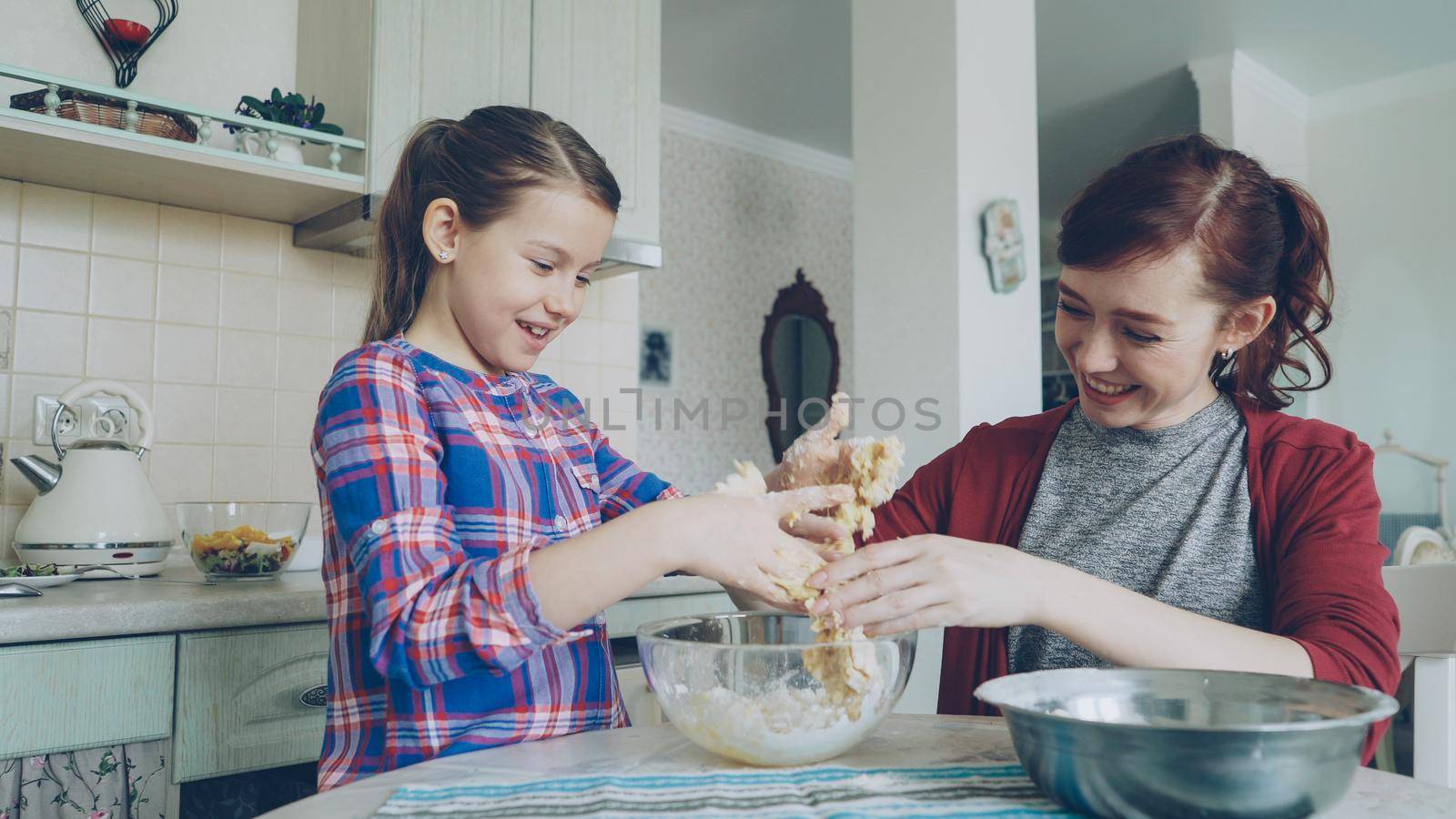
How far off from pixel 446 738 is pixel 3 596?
771 millimetres

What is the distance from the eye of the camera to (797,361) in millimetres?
5543

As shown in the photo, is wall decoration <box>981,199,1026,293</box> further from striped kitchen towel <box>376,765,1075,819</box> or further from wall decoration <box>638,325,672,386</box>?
striped kitchen towel <box>376,765,1075,819</box>

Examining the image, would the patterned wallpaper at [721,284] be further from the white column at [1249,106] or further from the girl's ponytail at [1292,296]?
the girl's ponytail at [1292,296]

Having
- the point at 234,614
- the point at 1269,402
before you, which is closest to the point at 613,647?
the point at 234,614

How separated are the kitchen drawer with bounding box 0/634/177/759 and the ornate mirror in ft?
13.2

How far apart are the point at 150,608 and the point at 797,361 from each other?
14.3 feet

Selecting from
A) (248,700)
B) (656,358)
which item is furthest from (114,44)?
(656,358)

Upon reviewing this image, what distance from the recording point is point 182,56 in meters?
2.03

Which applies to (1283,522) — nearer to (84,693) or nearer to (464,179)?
(464,179)

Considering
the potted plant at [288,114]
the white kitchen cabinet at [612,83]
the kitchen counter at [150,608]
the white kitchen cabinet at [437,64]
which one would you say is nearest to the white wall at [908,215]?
the white kitchen cabinet at [612,83]

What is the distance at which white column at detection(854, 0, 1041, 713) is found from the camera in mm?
2939

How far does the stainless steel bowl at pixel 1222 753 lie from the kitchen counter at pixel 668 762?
0.24ft

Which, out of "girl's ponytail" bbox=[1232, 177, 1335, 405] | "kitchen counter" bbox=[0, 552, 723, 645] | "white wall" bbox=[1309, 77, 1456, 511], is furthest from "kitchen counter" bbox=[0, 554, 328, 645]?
"white wall" bbox=[1309, 77, 1456, 511]

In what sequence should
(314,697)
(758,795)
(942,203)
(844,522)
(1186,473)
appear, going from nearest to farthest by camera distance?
(758,795), (844,522), (1186,473), (314,697), (942,203)
